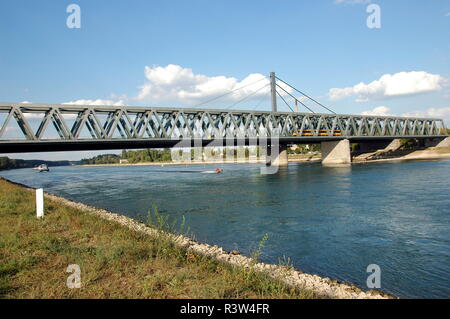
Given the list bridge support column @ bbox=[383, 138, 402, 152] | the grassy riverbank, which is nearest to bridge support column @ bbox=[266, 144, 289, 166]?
bridge support column @ bbox=[383, 138, 402, 152]

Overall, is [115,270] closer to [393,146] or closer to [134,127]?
[134,127]

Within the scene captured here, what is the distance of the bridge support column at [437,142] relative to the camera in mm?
127750

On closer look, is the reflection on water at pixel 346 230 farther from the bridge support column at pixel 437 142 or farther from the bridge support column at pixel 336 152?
the bridge support column at pixel 437 142

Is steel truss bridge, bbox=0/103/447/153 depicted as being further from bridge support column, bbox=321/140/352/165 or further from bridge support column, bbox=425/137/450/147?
bridge support column, bbox=425/137/450/147

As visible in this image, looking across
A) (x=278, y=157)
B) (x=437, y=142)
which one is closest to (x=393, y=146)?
(x=437, y=142)

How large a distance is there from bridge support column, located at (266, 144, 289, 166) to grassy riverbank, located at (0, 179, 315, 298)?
290 ft

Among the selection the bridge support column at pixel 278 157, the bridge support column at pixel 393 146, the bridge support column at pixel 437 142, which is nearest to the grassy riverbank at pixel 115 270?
the bridge support column at pixel 278 157

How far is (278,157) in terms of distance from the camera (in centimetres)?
9919

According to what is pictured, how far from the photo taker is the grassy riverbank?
7043 millimetres

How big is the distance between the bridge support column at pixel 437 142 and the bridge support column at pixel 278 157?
69.5m

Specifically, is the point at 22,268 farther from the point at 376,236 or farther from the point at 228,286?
the point at 376,236

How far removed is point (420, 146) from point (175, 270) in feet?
484

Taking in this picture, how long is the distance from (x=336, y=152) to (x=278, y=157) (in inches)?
696

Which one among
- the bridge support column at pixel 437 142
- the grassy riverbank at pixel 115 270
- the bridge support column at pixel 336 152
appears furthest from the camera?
the bridge support column at pixel 437 142
